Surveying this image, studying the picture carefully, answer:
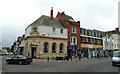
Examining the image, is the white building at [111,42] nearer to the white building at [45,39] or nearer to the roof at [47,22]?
the white building at [45,39]

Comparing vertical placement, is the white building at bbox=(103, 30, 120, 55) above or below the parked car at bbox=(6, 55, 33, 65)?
above

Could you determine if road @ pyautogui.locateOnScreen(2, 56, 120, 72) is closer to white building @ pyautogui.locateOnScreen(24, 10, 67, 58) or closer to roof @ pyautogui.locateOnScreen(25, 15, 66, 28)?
white building @ pyautogui.locateOnScreen(24, 10, 67, 58)

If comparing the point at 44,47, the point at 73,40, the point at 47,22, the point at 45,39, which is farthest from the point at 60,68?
the point at 73,40

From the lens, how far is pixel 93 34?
45906mm

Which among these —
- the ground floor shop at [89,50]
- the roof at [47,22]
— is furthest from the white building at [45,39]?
the ground floor shop at [89,50]

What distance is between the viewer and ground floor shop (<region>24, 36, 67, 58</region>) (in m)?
32.1

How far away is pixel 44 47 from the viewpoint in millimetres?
32938

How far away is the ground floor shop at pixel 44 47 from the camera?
3212 cm

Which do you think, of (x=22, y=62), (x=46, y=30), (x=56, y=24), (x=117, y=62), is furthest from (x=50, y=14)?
(x=117, y=62)

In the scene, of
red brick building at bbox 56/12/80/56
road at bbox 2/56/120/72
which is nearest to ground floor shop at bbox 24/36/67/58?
red brick building at bbox 56/12/80/56

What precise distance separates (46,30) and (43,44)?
11.1ft

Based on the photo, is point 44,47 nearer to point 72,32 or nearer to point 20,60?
point 72,32

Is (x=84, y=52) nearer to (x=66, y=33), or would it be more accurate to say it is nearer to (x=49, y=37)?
(x=66, y=33)

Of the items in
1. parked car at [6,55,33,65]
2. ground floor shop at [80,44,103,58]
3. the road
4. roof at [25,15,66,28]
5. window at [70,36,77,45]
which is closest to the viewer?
the road
